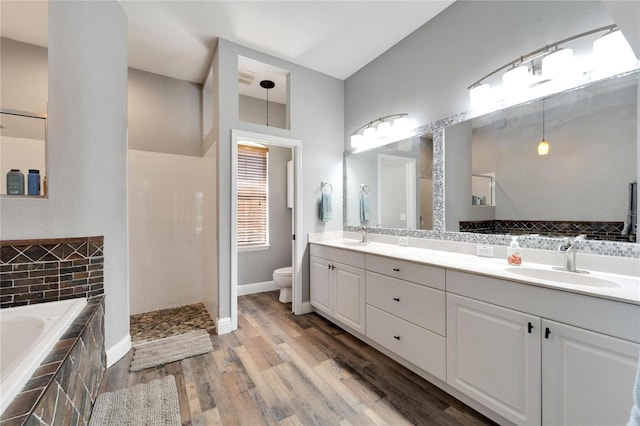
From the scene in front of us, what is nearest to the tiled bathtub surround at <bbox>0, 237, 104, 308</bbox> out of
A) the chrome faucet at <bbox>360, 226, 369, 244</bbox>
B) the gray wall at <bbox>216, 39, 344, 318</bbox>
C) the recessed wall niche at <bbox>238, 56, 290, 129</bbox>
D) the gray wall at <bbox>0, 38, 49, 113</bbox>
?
the gray wall at <bbox>216, 39, 344, 318</bbox>

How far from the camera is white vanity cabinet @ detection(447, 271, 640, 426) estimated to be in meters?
1.08

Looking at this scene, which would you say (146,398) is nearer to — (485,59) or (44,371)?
(44,371)

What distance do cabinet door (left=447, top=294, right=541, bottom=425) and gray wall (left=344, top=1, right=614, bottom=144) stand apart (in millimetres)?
1616

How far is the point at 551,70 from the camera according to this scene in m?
1.63

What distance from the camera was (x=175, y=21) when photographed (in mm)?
2389

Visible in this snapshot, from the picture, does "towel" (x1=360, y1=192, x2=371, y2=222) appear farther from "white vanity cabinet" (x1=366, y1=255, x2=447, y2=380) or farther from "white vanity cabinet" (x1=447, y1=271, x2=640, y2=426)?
"white vanity cabinet" (x1=447, y1=271, x2=640, y2=426)

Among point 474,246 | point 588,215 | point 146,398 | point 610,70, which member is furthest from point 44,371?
point 610,70

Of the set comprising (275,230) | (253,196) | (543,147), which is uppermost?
(543,147)

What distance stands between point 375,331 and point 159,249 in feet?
8.60

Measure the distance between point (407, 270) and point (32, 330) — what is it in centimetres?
238

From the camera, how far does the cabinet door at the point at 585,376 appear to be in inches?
42.0

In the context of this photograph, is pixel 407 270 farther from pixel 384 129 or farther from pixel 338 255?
pixel 384 129

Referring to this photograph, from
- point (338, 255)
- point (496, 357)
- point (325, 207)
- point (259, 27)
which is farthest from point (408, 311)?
point (259, 27)

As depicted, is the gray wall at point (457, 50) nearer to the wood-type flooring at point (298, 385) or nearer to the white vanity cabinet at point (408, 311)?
the white vanity cabinet at point (408, 311)
